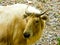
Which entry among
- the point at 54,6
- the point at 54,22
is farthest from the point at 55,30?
the point at 54,6

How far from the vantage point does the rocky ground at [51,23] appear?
7.00 m

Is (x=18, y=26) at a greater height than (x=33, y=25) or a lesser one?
lesser

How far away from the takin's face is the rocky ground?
4.59ft

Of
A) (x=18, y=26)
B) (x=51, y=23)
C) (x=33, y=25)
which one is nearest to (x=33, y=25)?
(x=33, y=25)

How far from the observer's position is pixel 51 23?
781 centimetres

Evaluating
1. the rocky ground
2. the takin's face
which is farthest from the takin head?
the rocky ground

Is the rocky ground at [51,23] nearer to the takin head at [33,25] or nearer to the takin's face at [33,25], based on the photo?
the takin head at [33,25]

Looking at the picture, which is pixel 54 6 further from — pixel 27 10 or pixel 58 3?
pixel 27 10

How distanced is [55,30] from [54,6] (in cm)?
171

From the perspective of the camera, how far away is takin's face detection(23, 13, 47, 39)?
17.0 feet

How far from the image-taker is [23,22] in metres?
5.69

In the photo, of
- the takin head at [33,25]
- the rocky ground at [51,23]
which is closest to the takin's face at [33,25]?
the takin head at [33,25]

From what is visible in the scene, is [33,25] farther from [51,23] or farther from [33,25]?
[51,23]

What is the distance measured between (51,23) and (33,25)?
8.34ft
